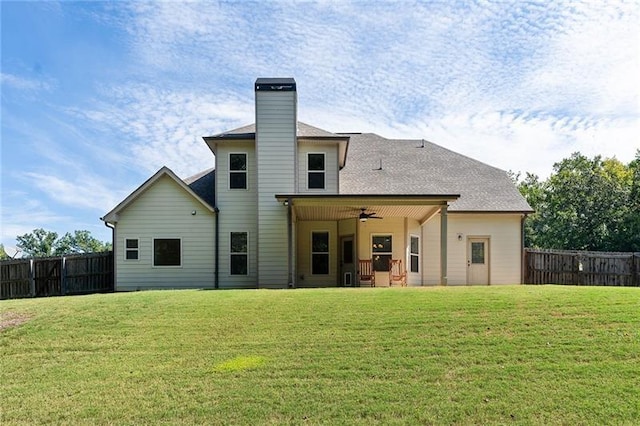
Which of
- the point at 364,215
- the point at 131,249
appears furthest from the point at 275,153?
the point at 131,249

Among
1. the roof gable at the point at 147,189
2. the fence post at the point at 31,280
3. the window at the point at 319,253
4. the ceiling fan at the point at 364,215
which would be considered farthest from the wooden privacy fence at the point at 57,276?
the ceiling fan at the point at 364,215

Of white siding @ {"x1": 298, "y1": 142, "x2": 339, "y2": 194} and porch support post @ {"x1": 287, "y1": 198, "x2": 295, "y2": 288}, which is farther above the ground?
white siding @ {"x1": 298, "y1": 142, "x2": 339, "y2": 194}

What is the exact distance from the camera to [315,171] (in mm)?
17469

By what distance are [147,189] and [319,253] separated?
687 cm

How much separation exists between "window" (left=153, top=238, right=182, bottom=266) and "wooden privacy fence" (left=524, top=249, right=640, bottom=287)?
45.2 ft

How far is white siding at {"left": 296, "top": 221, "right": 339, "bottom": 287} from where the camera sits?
59.7 ft

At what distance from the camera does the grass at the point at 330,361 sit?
20.2 ft

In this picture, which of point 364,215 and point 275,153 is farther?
point 275,153

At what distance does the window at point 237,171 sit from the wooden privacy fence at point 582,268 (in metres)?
11.9

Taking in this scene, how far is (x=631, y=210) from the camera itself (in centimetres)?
2838

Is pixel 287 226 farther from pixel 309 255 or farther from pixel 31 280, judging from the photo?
pixel 31 280

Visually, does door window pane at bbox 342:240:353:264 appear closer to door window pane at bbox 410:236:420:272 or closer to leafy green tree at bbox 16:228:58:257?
door window pane at bbox 410:236:420:272

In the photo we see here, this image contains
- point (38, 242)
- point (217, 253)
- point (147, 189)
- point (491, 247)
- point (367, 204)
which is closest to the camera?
point (367, 204)

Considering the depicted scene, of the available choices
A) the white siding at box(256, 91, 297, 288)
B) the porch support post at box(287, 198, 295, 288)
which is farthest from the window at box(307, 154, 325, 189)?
the porch support post at box(287, 198, 295, 288)
